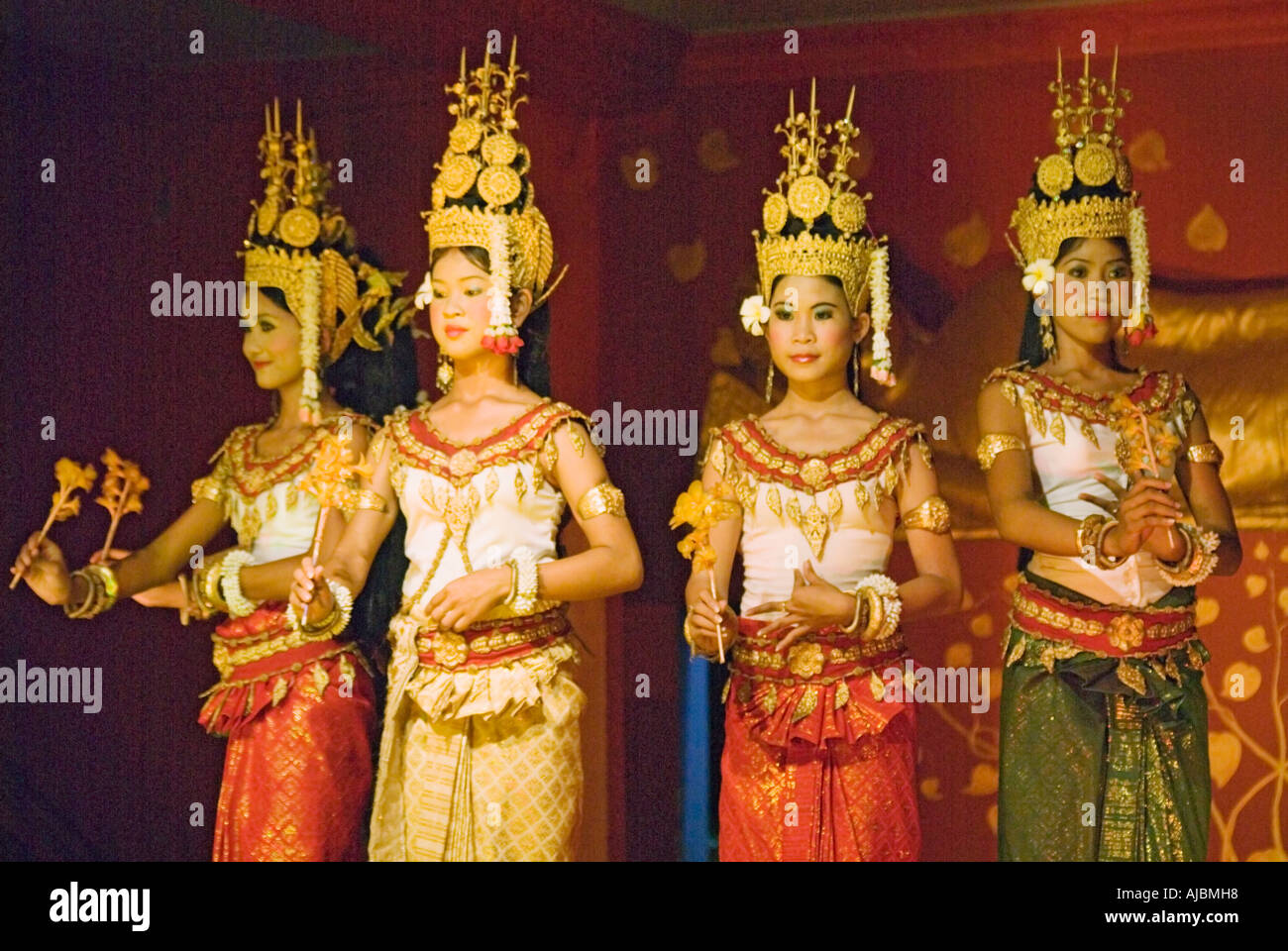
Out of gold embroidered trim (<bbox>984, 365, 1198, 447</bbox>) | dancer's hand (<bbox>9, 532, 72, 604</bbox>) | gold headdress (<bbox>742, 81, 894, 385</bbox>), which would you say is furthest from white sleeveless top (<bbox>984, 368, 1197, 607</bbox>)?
dancer's hand (<bbox>9, 532, 72, 604</bbox>)

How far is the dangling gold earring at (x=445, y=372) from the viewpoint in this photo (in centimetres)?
426

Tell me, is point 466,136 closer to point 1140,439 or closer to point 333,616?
point 333,616

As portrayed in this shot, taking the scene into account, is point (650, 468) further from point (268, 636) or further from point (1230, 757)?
point (1230, 757)

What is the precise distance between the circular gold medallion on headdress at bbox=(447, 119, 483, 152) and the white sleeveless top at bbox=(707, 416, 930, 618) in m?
0.86

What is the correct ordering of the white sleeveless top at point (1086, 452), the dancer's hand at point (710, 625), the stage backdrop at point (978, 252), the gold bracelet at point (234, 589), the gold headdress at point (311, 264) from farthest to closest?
the stage backdrop at point (978, 252) < the gold headdress at point (311, 264) < the gold bracelet at point (234, 589) < the white sleeveless top at point (1086, 452) < the dancer's hand at point (710, 625)

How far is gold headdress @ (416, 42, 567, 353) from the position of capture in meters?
4.16

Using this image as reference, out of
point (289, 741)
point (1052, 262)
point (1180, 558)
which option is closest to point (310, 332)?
point (289, 741)

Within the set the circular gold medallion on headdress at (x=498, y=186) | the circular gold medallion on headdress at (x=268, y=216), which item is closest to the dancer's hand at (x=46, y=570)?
the circular gold medallion on headdress at (x=268, y=216)

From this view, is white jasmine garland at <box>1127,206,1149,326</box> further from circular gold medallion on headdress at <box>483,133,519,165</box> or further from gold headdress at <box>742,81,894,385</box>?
circular gold medallion on headdress at <box>483,133,519,165</box>

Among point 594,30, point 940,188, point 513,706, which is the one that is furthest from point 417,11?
point 513,706

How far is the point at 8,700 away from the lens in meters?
4.62

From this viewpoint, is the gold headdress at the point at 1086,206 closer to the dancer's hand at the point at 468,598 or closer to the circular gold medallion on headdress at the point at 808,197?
the circular gold medallion on headdress at the point at 808,197

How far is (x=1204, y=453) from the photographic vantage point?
4262 mm

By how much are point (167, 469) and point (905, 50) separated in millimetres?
1940
